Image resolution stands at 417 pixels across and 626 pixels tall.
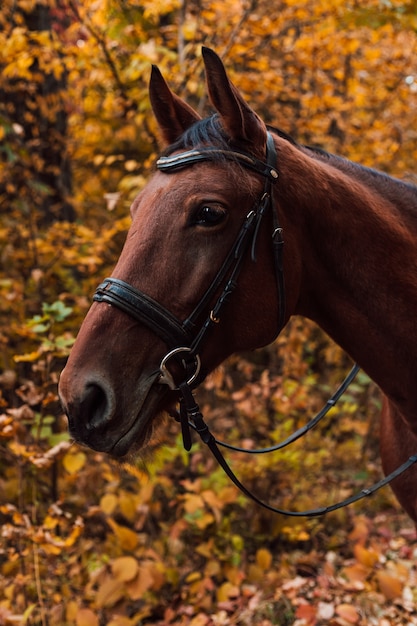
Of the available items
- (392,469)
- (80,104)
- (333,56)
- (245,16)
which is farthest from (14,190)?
(392,469)

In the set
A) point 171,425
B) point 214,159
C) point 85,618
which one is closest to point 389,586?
point 85,618

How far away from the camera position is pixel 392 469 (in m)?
2.68

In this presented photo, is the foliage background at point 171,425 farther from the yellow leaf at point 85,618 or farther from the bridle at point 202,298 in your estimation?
the bridle at point 202,298

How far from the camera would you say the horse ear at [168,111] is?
2.07m

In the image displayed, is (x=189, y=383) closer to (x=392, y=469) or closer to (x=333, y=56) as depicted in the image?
(x=392, y=469)

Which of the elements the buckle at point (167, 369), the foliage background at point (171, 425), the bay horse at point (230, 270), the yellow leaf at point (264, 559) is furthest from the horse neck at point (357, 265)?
the yellow leaf at point (264, 559)

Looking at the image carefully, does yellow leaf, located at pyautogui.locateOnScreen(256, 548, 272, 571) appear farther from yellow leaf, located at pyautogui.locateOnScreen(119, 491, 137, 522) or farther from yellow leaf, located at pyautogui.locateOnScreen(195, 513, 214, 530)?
yellow leaf, located at pyautogui.locateOnScreen(119, 491, 137, 522)

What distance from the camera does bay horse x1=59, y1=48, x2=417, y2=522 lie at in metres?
1.76

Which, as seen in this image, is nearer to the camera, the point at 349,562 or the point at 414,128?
the point at 349,562

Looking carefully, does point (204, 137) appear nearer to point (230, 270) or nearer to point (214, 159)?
point (214, 159)

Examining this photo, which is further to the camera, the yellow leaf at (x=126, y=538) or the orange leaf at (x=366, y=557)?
the orange leaf at (x=366, y=557)

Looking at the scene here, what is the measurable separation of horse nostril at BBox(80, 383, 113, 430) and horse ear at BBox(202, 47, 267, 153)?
1.07 m

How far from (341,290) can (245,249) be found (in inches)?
19.6

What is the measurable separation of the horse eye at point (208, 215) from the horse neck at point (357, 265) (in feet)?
1.09
